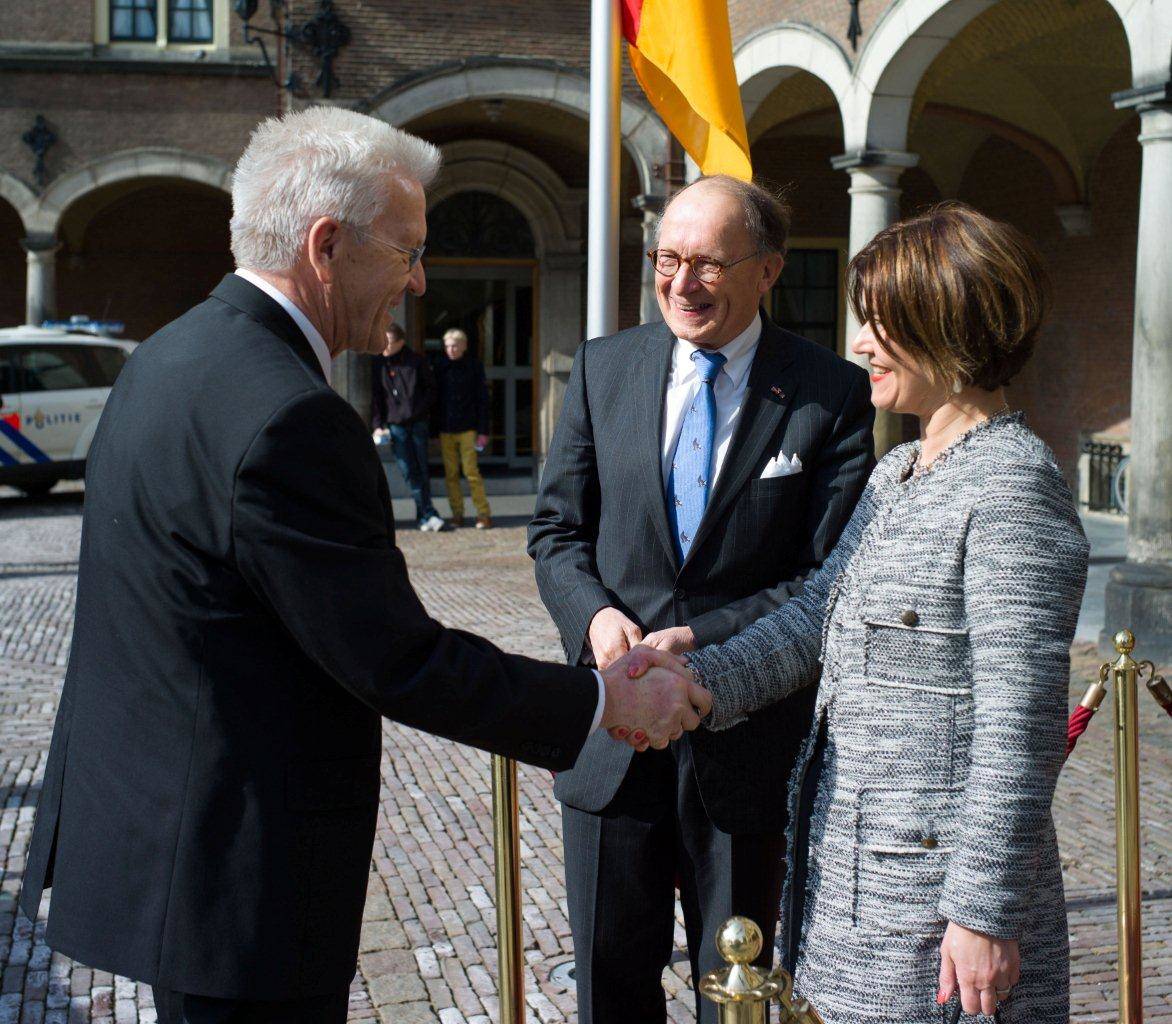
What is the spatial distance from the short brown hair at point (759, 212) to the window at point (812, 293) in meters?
16.6

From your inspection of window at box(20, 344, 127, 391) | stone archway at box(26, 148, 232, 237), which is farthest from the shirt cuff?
stone archway at box(26, 148, 232, 237)

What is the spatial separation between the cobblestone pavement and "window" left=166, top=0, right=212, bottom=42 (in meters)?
15.1

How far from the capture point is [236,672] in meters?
1.99

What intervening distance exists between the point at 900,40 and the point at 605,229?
7.14 meters

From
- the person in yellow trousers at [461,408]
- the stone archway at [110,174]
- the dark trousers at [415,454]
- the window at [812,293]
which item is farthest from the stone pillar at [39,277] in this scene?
the window at [812,293]

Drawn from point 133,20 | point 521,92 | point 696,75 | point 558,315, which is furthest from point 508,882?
point 133,20

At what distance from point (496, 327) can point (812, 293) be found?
4.54 m

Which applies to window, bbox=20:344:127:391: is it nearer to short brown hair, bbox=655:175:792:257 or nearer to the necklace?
short brown hair, bbox=655:175:792:257

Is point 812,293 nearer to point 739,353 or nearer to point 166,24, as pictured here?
point 166,24

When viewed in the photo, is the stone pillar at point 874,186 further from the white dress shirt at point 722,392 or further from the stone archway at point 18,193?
the stone archway at point 18,193

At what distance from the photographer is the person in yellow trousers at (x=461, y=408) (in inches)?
541

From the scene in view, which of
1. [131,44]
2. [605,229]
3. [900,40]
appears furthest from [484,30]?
[605,229]

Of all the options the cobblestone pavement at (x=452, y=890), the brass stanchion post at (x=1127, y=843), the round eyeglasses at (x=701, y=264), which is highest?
the round eyeglasses at (x=701, y=264)

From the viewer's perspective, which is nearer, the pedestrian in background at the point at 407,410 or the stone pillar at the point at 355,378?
the pedestrian in background at the point at 407,410
